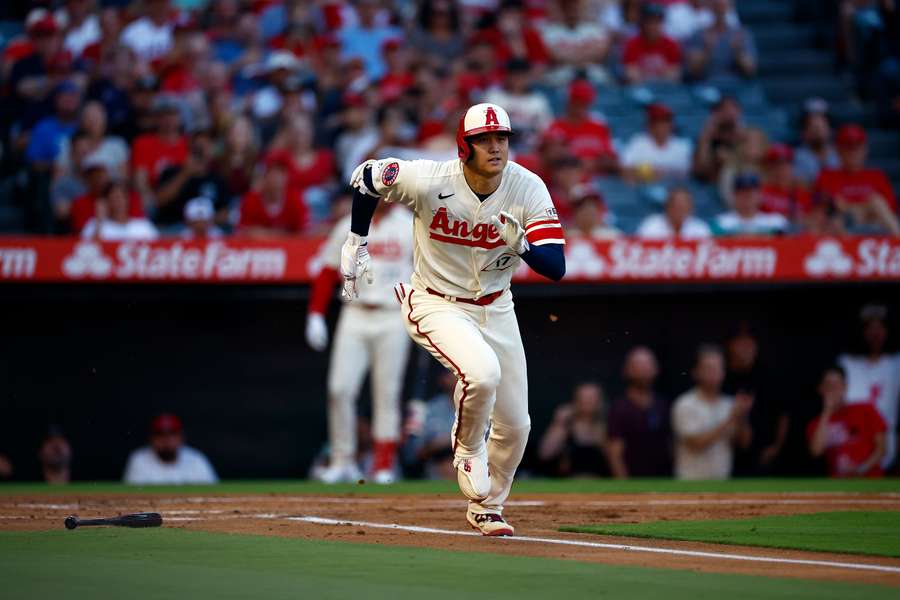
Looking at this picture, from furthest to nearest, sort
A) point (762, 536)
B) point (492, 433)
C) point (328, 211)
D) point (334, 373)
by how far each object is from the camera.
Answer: point (328, 211) < point (334, 373) < point (492, 433) < point (762, 536)

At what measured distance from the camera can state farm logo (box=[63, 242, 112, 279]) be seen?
1180 centimetres

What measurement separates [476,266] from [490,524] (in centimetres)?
128

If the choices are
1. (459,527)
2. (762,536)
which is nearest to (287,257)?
(459,527)

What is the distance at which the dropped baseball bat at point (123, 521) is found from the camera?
696 cm

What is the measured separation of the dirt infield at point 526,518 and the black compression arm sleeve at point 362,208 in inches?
60.2

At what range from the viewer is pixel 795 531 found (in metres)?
7.09

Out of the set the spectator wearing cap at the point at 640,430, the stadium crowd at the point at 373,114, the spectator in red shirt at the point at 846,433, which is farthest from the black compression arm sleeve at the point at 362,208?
the spectator in red shirt at the point at 846,433

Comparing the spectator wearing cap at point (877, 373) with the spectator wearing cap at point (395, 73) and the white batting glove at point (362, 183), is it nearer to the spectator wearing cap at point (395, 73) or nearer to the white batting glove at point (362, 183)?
the spectator wearing cap at point (395, 73)

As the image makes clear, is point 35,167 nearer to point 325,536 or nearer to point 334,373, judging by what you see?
point 334,373

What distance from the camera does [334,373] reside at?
11.7 m

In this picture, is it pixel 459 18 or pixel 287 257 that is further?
pixel 459 18

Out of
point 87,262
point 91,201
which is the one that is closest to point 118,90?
point 91,201

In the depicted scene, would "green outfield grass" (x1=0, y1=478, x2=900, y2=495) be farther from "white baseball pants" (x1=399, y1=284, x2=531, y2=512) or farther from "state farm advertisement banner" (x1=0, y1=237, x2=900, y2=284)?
"white baseball pants" (x1=399, y1=284, x2=531, y2=512)

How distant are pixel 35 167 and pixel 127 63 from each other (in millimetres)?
2221
